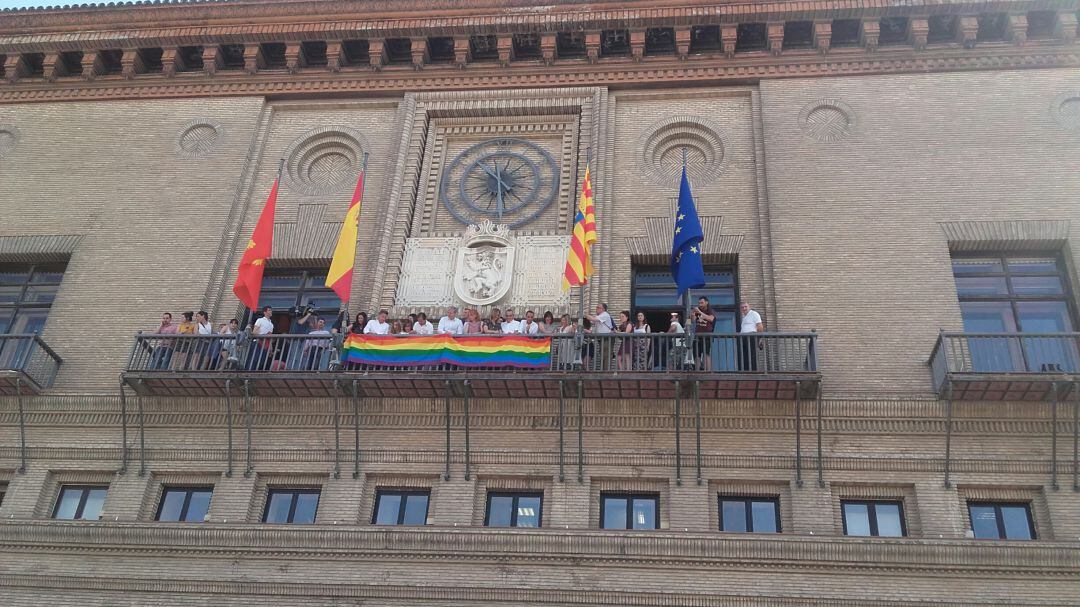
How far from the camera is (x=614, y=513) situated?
1644 cm

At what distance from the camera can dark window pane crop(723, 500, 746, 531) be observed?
16.1 m

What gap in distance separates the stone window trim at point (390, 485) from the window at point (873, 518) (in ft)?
20.2

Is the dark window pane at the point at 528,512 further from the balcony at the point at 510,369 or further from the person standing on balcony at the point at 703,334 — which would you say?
the person standing on balcony at the point at 703,334

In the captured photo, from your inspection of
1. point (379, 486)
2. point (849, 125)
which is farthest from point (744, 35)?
point (379, 486)

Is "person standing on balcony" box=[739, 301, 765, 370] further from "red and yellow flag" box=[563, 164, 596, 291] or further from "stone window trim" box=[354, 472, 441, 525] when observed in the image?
"stone window trim" box=[354, 472, 441, 525]

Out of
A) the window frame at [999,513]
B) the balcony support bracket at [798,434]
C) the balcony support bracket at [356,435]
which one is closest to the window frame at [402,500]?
the balcony support bracket at [356,435]

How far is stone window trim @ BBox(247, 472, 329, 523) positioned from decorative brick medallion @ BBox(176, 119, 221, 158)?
766cm

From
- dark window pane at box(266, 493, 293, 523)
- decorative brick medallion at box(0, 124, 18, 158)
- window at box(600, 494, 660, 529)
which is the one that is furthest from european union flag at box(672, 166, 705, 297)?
decorative brick medallion at box(0, 124, 18, 158)

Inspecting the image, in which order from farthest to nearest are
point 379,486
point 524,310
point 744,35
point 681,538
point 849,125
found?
point 744,35 → point 849,125 → point 524,310 → point 379,486 → point 681,538

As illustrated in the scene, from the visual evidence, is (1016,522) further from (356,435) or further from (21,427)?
(21,427)

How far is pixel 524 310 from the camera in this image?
60.8 feet

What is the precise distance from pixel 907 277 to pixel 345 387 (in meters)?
9.37

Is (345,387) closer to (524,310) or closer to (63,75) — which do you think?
(524,310)

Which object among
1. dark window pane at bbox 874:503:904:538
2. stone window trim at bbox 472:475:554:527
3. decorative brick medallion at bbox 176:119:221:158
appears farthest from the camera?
decorative brick medallion at bbox 176:119:221:158
